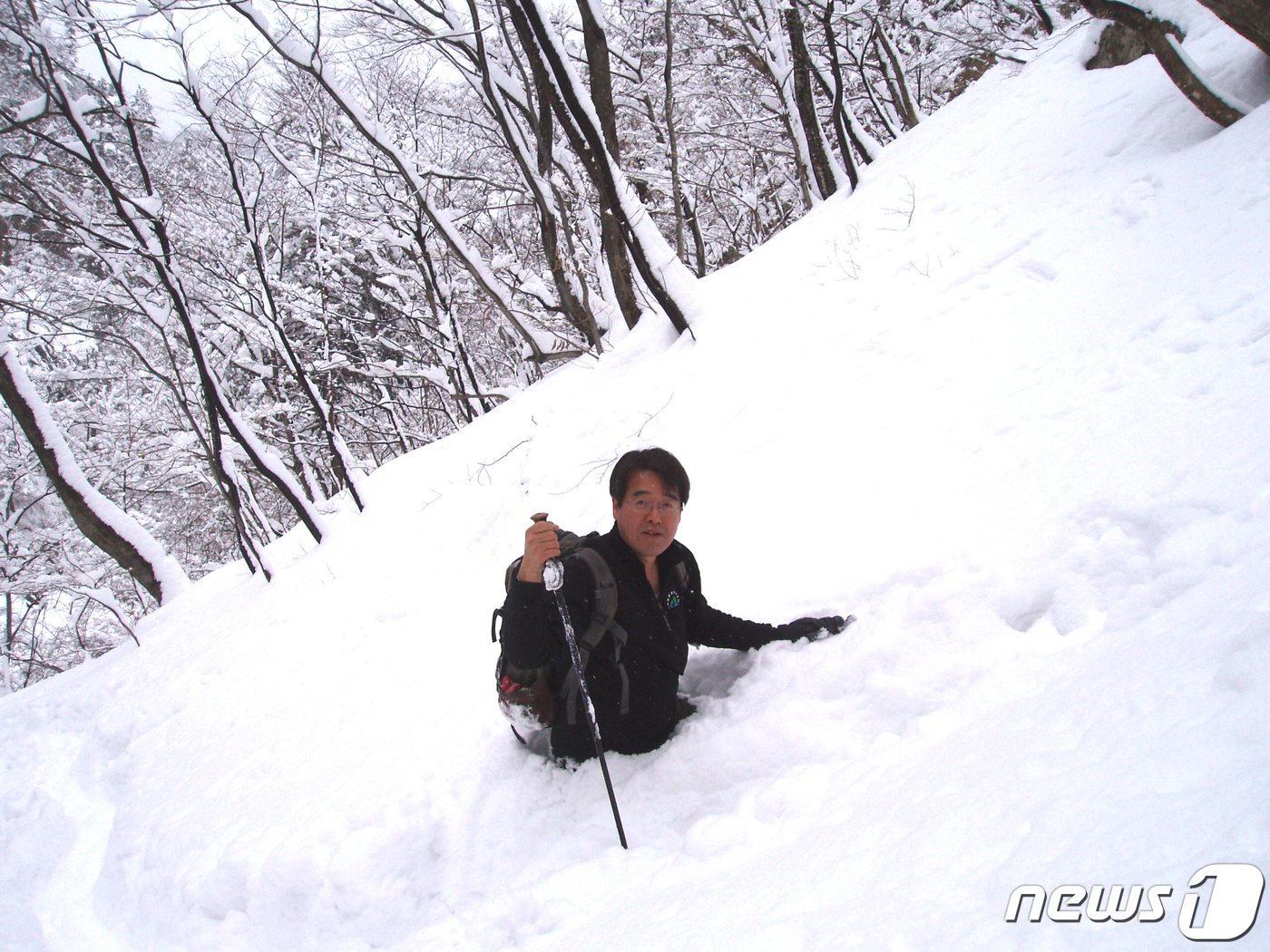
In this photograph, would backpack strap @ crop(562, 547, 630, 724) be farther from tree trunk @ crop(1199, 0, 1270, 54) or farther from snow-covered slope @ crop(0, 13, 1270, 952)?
tree trunk @ crop(1199, 0, 1270, 54)

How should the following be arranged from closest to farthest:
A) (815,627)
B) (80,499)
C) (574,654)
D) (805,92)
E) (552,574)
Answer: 1. (552,574)
2. (574,654)
3. (815,627)
4. (80,499)
5. (805,92)

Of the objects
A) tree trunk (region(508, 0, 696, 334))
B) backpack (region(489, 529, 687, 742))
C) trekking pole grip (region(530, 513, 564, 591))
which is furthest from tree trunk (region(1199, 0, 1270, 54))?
trekking pole grip (region(530, 513, 564, 591))

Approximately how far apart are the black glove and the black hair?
84 centimetres

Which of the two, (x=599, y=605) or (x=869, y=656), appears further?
(x=869, y=656)

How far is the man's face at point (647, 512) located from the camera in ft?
8.23

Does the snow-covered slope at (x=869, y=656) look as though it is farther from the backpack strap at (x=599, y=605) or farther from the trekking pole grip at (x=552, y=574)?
the trekking pole grip at (x=552, y=574)

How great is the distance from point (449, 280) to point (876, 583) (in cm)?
1546

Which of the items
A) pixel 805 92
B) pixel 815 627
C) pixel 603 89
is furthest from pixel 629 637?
pixel 805 92

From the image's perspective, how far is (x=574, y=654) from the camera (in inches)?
94.0

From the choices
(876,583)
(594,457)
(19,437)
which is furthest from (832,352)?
(19,437)

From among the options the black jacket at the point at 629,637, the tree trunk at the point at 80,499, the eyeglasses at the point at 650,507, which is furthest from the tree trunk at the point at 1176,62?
the tree trunk at the point at 80,499

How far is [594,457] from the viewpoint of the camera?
230 inches

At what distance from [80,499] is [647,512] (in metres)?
10.0

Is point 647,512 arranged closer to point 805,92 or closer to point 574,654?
point 574,654
